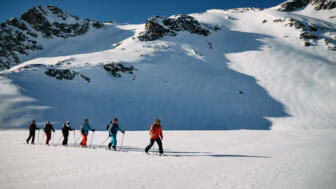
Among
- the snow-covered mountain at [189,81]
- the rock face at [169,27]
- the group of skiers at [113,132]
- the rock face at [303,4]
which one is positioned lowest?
the group of skiers at [113,132]

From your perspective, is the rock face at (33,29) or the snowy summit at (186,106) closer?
the snowy summit at (186,106)

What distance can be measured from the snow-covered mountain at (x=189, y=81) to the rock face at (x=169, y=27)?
41 cm

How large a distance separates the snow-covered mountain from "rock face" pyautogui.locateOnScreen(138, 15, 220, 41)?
0.41 metres

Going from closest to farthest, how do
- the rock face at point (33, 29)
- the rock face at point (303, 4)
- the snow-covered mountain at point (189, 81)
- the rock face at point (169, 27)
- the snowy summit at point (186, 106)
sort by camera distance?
the snowy summit at point (186, 106) < the snow-covered mountain at point (189, 81) < the rock face at point (169, 27) < the rock face at point (33, 29) < the rock face at point (303, 4)

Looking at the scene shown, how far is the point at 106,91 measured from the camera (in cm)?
3284

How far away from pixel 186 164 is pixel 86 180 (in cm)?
343

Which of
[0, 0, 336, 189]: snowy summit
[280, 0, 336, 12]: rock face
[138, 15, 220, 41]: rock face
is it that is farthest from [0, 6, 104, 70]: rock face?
[280, 0, 336, 12]: rock face

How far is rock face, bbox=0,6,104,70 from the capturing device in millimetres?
71656

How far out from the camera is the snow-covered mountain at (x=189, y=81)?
90.4ft

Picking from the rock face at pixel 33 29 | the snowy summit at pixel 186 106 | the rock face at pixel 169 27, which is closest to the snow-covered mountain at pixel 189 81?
the snowy summit at pixel 186 106

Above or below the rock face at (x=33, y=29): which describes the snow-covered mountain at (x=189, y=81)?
below

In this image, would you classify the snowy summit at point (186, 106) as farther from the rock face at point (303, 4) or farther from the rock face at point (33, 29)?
the rock face at point (303, 4)

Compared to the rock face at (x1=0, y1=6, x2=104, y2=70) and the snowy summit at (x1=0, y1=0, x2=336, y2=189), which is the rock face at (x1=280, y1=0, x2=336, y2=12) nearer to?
the snowy summit at (x1=0, y1=0, x2=336, y2=189)

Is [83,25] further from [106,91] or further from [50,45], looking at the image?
[106,91]
